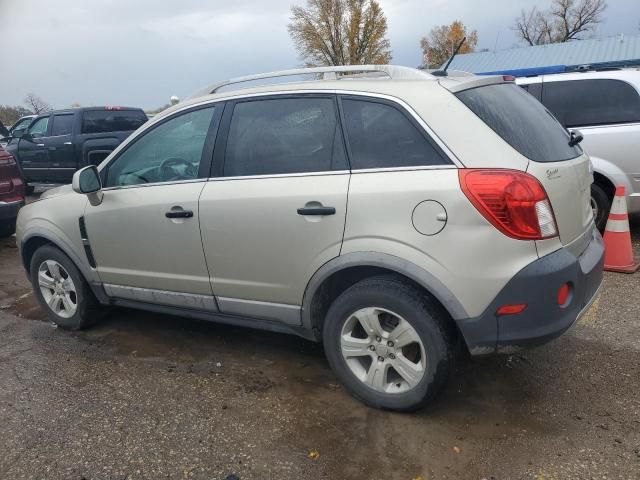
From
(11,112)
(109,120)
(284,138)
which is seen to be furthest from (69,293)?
(11,112)

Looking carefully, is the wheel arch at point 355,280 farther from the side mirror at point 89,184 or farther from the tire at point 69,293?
the tire at point 69,293

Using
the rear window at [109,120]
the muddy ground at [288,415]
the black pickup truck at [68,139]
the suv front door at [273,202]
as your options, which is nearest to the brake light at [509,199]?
the suv front door at [273,202]

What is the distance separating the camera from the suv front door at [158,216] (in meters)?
3.31

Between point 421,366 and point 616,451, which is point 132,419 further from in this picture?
point 616,451

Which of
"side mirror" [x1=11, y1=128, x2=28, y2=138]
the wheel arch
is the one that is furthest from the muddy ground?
"side mirror" [x1=11, y1=128, x2=28, y2=138]

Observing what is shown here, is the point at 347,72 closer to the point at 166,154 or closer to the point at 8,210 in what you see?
Result: the point at 166,154

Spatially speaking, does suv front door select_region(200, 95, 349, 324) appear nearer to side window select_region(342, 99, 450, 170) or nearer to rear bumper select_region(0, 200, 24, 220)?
side window select_region(342, 99, 450, 170)

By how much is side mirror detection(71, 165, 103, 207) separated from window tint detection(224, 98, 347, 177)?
42.6 inches

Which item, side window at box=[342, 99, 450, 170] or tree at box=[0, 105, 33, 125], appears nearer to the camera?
side window at box=[342, 99, 450, 170]

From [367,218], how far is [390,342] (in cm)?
67

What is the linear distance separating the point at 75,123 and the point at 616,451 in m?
10.9

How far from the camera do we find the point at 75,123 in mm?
10641

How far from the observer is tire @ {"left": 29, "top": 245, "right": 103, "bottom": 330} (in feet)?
13.4

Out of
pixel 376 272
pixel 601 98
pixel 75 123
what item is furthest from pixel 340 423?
pixel 75 123
